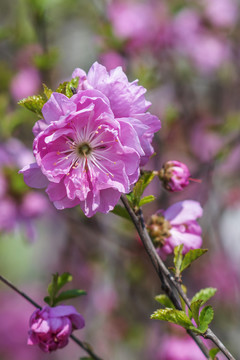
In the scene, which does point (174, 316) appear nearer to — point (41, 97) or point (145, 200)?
point (145, 200)

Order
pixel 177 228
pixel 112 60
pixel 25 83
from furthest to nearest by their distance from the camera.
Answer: pixel 25 83, pixel 112 60, pixel 177 228

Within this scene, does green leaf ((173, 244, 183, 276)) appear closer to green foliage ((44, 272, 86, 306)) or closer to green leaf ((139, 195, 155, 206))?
green leaf ((139, 195, 155, 206))

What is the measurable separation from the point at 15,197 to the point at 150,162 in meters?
0.77

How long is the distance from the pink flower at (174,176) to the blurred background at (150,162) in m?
1.17

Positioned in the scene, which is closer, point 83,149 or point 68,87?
point 68,87

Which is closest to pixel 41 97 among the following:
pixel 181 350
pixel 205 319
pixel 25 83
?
pixel 205 319

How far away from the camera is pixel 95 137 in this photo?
3.68ft

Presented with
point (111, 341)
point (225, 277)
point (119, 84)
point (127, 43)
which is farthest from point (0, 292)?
point (119, 84)

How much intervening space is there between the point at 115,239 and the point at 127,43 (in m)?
1.05

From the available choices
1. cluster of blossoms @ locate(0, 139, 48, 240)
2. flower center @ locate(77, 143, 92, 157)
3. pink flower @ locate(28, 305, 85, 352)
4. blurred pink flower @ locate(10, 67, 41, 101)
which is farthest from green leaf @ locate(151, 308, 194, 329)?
blurred pink flower @ locate(10, 67, 41, 101)

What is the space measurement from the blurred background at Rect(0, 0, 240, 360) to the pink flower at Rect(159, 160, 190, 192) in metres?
1.17

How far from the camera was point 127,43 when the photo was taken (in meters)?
2.74

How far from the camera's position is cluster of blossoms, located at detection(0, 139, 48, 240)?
2.22 metres

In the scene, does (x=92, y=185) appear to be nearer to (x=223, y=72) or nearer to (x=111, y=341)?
Answer: (x=111, y=341)
